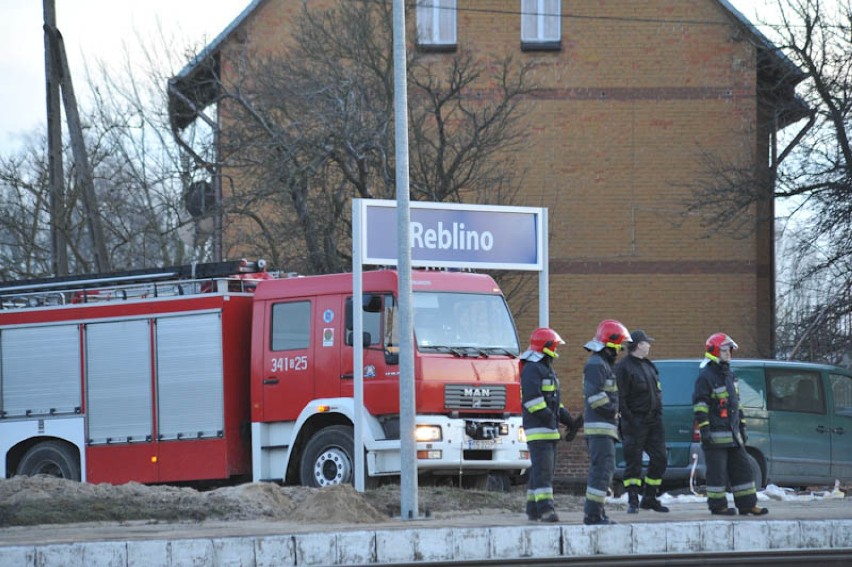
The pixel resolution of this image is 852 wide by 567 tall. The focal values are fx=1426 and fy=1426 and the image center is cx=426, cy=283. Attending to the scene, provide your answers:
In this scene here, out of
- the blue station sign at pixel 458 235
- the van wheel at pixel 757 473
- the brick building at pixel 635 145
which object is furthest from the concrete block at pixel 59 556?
the brick building at pixel 635 145

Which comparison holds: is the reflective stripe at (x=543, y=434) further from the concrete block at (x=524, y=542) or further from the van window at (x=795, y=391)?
the van window at (x=795, y=391)

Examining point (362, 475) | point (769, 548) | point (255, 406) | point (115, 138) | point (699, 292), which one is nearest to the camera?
point (769, 548)

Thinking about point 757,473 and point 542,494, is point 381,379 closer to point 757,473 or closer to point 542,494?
point 542,494

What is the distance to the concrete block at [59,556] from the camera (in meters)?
11.3

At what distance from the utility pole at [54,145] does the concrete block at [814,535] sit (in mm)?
15870

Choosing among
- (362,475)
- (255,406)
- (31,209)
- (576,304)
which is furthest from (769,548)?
(31,209)

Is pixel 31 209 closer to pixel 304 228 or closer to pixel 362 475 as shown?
pixel 304 228

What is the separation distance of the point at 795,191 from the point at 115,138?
15761 millimetres

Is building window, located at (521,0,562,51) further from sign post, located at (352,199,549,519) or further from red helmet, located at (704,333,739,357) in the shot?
red helmet, located at (704,333,739,357)

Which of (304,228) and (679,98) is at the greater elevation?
(679,98)

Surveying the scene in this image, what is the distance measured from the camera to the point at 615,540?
12477 mm

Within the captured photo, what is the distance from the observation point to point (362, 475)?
1677 cm

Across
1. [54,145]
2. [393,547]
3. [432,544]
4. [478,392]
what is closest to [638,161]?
[54,145]

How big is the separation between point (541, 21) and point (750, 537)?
805 inches
